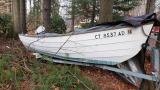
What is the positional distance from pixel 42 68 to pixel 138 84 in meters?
2.86

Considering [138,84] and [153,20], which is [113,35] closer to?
[153,20]

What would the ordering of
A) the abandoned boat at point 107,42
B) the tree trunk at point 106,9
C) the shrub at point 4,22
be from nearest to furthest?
the abandoned boat at point 107,42
the tree trunk at point 106,9
the shrub at point 4,22

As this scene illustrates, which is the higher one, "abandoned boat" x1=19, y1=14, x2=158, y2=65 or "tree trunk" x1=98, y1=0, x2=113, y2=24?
"tree trunk" x1=98, y1=0, x2=113, y2=24

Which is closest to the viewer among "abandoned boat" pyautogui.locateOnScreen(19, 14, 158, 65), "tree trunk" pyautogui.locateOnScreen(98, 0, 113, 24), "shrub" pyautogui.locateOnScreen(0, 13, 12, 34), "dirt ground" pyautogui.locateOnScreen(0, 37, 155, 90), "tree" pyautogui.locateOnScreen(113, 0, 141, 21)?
"abandoned boat" pyautogui.locateOnScreen(19, 14, 158, 65)

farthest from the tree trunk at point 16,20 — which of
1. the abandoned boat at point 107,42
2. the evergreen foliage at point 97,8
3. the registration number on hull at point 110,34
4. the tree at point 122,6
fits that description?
the registration number on hull at point 110,34

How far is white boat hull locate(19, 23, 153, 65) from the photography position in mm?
2918

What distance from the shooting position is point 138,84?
10.4 feet

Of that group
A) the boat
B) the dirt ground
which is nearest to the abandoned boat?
the boat

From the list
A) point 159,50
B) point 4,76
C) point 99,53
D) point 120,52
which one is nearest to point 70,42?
point 99,53

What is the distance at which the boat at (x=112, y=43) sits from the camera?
9.44ft

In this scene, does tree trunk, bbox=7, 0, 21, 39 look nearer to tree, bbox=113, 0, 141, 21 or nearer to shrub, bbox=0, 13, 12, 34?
shrub, bbox=0, 13, 12, 34

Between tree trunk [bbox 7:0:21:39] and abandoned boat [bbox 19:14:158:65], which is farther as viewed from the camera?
tree trunk [bbox 7:0:21:39]

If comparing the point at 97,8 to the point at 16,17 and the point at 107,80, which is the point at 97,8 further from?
the point at 107,80

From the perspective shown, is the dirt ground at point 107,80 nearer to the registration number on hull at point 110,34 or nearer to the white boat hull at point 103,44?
the white boat hull at point 103,44
